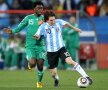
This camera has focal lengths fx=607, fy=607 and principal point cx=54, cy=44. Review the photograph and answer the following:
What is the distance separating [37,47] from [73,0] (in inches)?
521

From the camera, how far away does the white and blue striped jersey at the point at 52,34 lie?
1783 centimetres

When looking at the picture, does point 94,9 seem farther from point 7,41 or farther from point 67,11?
point 7,41

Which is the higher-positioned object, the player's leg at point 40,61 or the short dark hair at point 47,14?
the short dark hair at point 47,14

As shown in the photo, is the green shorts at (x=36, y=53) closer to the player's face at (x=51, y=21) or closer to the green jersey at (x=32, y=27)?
the green jersey at (x=32, y=27)

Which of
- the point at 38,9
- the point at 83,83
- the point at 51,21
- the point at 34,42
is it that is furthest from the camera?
the point at 34,42

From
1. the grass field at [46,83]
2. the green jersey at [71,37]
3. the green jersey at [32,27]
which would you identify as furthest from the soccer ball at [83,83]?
the green jersey at [71,37]

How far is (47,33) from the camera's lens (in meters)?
18.0

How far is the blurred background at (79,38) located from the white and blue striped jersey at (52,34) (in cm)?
1150

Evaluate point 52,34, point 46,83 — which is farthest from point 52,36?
point 46,83

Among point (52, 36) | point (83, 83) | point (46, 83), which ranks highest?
point (52, 36)

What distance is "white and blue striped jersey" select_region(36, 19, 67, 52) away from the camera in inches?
702

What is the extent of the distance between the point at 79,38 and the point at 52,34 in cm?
1235

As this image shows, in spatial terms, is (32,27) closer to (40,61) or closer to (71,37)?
(40,61)

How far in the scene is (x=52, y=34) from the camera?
58.7ft
